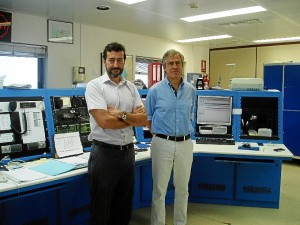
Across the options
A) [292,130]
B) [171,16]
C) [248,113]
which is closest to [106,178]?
[248,113]

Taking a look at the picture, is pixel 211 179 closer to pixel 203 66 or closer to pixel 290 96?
pixel 290 96

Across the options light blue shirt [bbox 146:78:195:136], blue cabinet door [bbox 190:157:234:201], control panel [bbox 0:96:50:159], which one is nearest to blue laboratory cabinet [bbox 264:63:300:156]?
blue cabinet door [bbox 190:157:234:201]

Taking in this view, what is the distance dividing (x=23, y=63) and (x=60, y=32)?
0.93 meters

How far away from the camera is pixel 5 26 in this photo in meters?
5.23

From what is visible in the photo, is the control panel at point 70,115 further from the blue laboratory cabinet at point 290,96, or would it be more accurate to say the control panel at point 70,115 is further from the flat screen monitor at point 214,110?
the blue laboratory cabinet at point 290,96

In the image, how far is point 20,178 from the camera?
2.00m

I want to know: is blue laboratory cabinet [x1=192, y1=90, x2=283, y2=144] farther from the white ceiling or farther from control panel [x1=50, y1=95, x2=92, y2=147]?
the white ceiling

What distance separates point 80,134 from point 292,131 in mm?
4298

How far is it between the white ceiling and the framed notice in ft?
0.36

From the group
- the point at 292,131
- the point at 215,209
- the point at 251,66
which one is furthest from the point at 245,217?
the point at 251,66

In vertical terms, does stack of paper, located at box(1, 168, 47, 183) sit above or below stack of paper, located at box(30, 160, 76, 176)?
below

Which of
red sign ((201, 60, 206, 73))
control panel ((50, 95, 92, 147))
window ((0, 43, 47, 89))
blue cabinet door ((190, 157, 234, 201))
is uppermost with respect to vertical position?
red sign ((201, 60, 206, 73))

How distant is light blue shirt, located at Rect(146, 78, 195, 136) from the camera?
105 inches

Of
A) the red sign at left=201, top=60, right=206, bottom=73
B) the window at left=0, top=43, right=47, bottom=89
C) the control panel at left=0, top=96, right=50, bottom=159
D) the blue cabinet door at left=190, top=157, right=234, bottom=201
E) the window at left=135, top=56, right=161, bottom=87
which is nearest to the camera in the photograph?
the control panel at left=0, top=96, right=50, bottom=159
